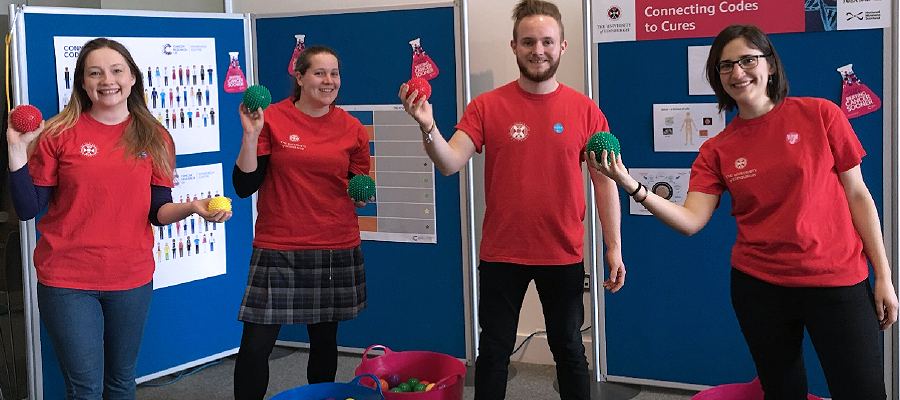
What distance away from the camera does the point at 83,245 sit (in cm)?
270

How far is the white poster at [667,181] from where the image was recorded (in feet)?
11.5

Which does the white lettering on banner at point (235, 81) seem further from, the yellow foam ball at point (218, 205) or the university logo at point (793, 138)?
the university logo at point (793, 138)

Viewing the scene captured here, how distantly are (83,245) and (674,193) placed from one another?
215 centimetres

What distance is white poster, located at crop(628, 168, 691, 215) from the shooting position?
350 centimetres

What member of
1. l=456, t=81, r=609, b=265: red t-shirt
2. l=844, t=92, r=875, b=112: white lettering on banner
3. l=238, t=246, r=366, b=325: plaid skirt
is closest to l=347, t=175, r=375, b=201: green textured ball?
l=238, t=246, r=366, b=325: plaid skirt

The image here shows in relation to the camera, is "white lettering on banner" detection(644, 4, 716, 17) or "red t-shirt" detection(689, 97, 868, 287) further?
"white lettering on banner" detection(644, 4, 716, 17)

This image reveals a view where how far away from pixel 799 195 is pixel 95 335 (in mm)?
2023

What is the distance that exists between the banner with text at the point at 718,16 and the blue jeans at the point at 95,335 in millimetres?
2007

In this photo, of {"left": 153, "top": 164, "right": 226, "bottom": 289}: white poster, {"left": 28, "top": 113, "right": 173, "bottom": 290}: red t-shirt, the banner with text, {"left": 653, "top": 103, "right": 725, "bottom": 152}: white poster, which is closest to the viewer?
{"left": 28, "top": 113, "right": 173, "bottom": 290}: red t-shirt

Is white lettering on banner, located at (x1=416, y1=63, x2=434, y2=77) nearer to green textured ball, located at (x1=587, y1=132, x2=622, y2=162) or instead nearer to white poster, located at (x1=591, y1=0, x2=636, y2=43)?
white poster, located at (x1=591, y1=0, x2=636, y2=43)

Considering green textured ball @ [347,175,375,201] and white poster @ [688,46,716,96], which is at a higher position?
white poster @ [688,46,716,96]

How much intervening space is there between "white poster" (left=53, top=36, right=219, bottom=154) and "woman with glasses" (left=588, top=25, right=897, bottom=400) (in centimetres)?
224

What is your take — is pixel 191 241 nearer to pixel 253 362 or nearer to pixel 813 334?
pixel 253 362

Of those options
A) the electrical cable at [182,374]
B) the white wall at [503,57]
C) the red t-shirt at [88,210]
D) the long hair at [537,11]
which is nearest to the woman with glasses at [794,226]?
the long hair at [537,11]
